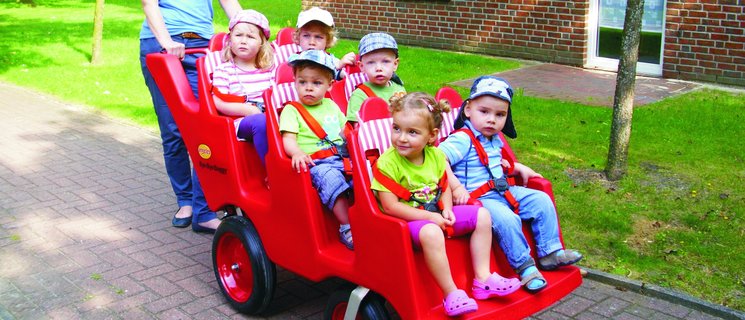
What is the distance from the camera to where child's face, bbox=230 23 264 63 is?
5.07m

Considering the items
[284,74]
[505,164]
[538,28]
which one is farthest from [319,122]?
[538,28]

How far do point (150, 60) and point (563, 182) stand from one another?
3284 mm

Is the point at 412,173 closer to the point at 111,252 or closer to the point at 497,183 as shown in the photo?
the point at 497,183

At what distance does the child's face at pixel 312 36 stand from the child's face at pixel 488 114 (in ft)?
5.27

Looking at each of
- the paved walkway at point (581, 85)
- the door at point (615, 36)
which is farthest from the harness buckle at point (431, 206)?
the door at point (615, 36)

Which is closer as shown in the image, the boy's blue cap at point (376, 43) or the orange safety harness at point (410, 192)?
the orange safety harness at point (410, 192)

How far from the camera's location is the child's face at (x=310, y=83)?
4473 mm

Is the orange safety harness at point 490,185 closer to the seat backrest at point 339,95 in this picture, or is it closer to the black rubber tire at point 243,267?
the seat backrest at point 339,95

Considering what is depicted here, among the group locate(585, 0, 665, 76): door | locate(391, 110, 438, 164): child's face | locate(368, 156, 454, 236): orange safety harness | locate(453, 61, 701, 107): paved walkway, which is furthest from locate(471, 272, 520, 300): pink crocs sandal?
locate(585, 0, 665, 76): door

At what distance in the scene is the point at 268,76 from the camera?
17.2 ft

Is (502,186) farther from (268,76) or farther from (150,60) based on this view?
(150,60)

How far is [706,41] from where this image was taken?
10.4 metres

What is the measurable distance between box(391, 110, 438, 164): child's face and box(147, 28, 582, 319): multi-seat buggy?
19 cm

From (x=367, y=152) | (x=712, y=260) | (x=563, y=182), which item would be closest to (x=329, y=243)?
(x=367, y=152)
